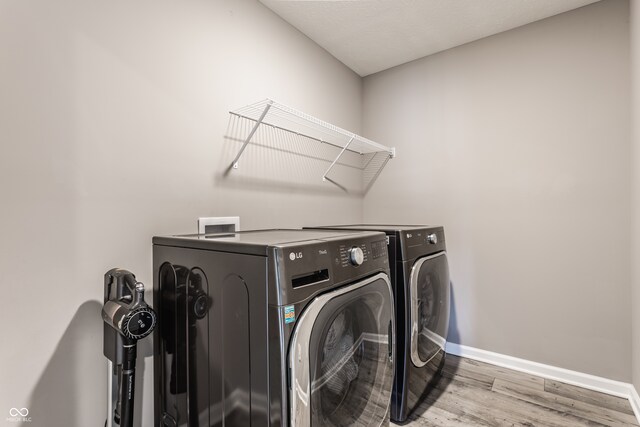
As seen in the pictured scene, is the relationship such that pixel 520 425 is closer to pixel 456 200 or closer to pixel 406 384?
pixel 406 384

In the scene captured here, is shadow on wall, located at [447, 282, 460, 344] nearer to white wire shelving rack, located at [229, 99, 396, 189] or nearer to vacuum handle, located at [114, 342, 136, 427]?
white wire shelving rack, located at [229, 99, 396, 189]

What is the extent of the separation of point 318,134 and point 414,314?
4.52ft

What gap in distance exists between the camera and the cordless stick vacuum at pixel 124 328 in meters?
0.95

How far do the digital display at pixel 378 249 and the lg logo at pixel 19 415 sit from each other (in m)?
1.27

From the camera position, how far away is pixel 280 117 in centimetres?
190

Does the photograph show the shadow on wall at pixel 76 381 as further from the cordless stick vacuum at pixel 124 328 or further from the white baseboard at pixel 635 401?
the white baseboard at pixel 635 401

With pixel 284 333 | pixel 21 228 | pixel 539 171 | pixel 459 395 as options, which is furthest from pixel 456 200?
pixel 21 228

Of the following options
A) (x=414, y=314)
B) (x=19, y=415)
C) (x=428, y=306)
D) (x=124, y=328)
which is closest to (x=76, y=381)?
(x=19, y=415)

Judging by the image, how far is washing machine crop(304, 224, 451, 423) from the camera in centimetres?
158

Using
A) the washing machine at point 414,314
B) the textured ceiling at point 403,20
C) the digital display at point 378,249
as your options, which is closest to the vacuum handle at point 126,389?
the digital display at point 378,249

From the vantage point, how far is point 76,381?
3.65 ft

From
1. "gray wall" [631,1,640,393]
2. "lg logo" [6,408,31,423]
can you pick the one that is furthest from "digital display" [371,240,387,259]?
"gray wall" [631,1,640,393]

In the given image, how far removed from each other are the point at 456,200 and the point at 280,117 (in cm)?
146

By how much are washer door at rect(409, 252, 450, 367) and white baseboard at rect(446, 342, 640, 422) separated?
1.83ft
